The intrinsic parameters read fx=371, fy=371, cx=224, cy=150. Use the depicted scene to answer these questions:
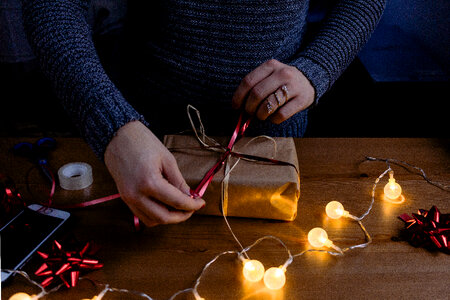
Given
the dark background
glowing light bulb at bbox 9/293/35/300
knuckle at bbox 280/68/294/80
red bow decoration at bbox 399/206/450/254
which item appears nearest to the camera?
glowing light bulb at bbox 9/293/35/300

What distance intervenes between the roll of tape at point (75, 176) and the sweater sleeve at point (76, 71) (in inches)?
5.6

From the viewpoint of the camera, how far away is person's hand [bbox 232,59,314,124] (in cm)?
74

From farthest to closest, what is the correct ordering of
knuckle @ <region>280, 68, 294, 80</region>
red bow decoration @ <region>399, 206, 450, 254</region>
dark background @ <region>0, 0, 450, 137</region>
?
dark background @ <region>0, 0, 450, 137</region>, knuckle @ <region>280, 68, 294, 80</region>, red bow decoration @ <region>399, 206, 450, 254</region>

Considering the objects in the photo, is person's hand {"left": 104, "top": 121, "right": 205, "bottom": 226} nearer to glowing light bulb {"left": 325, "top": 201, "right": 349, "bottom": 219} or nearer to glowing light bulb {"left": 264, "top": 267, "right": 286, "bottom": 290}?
glowing light bulb {"left": 264, "top": 267, "right": 286, "bottom": 290}

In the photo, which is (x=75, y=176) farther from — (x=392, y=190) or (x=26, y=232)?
(x=392, y=190)

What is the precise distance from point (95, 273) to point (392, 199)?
0.59m

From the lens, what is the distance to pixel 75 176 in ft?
2.59

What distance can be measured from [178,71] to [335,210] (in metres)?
0.48

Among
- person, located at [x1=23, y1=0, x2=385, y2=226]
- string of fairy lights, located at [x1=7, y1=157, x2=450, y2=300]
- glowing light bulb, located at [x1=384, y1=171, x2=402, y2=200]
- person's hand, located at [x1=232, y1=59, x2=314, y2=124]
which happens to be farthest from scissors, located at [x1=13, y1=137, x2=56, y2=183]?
glowing light bulb, located at [x1=384, y1=171, x2=402, y2=200]

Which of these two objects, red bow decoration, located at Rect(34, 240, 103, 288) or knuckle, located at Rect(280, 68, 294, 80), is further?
knuckle, located at Rect(280, 68, 294, 80)

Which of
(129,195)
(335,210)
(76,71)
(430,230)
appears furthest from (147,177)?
(430,230)

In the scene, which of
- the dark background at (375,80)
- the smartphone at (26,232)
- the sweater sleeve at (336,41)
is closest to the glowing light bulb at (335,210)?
the sweater sleeve at (336,41)

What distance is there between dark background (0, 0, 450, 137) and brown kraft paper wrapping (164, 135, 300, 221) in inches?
23.8

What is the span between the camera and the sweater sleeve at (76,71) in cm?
63
